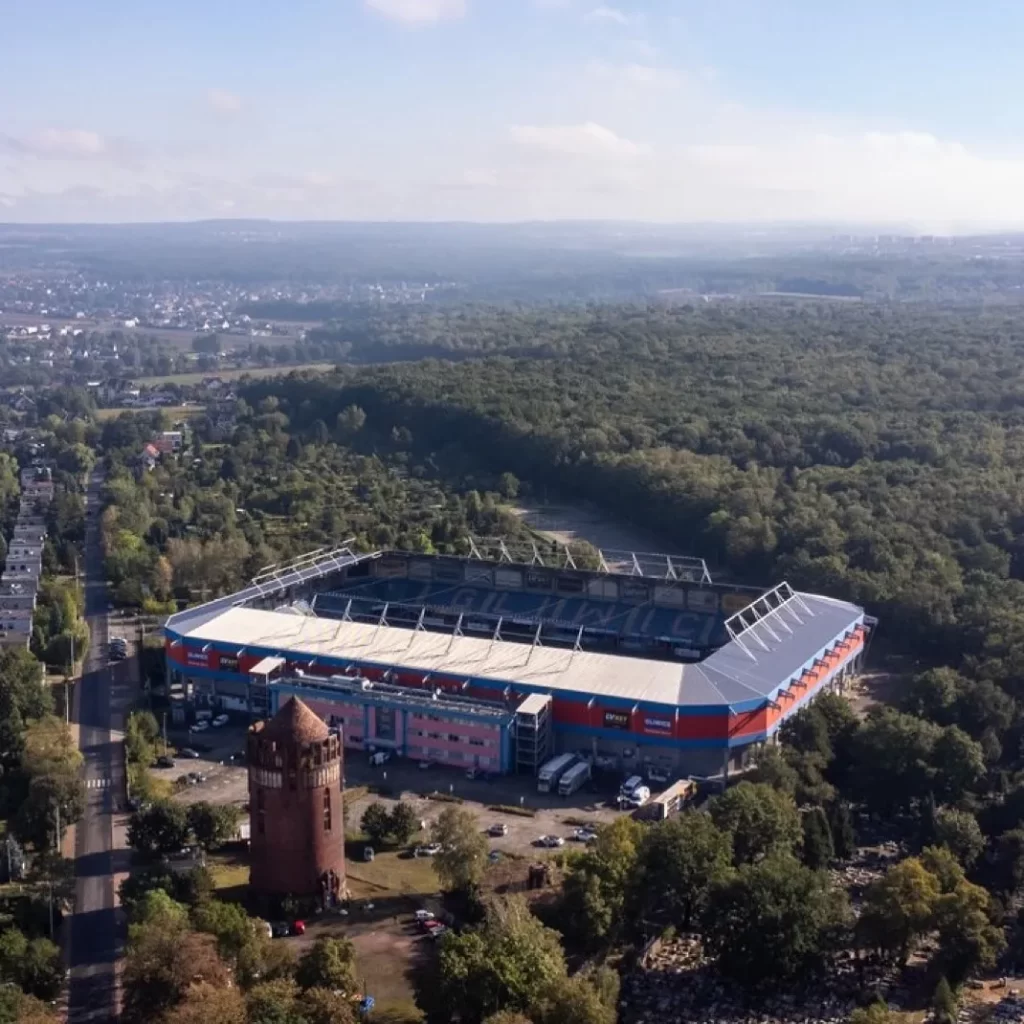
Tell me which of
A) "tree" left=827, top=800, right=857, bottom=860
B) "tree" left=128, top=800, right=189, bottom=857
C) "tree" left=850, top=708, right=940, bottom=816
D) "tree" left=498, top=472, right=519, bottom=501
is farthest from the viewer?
"tree" left=498, top=472, right=519, bottom=501

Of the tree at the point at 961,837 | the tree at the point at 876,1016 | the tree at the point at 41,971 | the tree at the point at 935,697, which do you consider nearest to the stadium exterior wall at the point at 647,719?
the tree at the point at 935,697

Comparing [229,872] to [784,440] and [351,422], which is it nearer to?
[784,440]

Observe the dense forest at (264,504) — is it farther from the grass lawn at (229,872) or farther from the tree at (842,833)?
the tree at (842,833)

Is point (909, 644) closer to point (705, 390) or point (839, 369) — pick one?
point (705, 390)

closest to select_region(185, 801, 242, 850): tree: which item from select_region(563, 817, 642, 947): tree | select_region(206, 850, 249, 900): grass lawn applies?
select_region(206, 850, 249, 900): grass lawn

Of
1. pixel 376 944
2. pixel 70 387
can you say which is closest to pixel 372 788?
pixel 376 944

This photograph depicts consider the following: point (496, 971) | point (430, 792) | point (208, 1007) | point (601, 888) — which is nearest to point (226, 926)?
point (208, 1007)

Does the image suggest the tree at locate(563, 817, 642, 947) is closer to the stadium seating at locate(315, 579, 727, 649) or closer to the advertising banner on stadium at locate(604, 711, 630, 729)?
the advertising banner on stadium at locate(604, 711, 630, 729)
